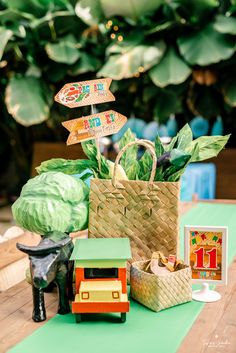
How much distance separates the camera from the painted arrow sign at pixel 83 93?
1.22 metres

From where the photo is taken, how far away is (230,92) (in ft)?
14.9

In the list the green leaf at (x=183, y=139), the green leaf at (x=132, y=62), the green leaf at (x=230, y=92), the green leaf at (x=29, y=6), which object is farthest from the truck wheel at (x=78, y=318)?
the green leaf at (x=29, y=6)

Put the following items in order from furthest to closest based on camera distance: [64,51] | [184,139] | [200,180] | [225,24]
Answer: [64,51] < [200,180] < [225,24] < [184,139]

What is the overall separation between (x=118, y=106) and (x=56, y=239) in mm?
4375

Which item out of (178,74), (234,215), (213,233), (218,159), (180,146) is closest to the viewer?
(213,233)

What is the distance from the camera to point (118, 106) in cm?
538

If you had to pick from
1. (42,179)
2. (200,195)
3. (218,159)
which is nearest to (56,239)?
(42,179)

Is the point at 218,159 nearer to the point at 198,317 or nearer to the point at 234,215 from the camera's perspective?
the point at 234,215

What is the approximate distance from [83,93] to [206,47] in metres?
3.30

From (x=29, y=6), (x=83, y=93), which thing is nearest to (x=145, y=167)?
(x=83, y=93)

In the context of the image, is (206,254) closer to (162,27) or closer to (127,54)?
(127,54)

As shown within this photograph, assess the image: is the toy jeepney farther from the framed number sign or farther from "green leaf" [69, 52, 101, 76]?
"green leaf" [69, 52, 101, 76]

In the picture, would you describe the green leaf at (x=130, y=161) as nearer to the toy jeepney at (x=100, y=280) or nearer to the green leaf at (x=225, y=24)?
the toy jeepney at (x=100, y=280)

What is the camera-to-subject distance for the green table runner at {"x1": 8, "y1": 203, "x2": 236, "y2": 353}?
93cm
